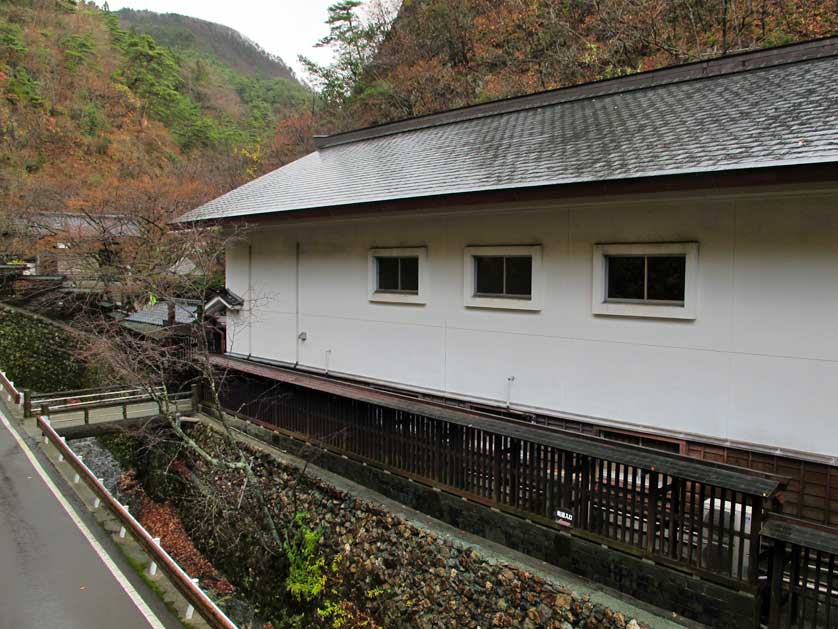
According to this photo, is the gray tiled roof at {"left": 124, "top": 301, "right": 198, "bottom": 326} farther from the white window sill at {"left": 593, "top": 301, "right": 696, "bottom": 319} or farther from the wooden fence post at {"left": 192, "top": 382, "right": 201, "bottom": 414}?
the white window sill at {"left": 593, "top": 301, "right": 696, "bottom": 319}

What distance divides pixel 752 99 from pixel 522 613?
760 centimetres

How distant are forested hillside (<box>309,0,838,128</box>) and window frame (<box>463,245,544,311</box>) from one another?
11377mm

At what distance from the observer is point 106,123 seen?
135 ft

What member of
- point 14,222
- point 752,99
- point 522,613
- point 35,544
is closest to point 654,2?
point 752,99

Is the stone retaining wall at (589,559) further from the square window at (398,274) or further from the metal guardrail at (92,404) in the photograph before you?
the metal guardrail at (92,404)

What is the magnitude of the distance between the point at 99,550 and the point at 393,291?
6.29 metres

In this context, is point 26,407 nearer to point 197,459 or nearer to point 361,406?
point 197,459

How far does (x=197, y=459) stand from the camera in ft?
43.0

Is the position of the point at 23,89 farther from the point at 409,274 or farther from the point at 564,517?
the point at 564,517

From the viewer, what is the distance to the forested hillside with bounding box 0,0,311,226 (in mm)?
27484

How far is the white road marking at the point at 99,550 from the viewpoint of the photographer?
667 cm

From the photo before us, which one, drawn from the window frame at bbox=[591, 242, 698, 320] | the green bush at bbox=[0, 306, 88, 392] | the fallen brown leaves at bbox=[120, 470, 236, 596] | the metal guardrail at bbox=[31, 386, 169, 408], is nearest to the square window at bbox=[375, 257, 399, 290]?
the window frame at bbox=[591, 242, 698, 320]

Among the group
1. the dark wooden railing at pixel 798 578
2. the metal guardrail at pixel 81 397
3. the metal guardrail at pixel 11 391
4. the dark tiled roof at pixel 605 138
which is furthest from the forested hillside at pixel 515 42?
the metal guardrail at pixel 11 391

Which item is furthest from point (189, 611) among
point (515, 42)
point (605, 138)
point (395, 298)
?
point (515, 42)
